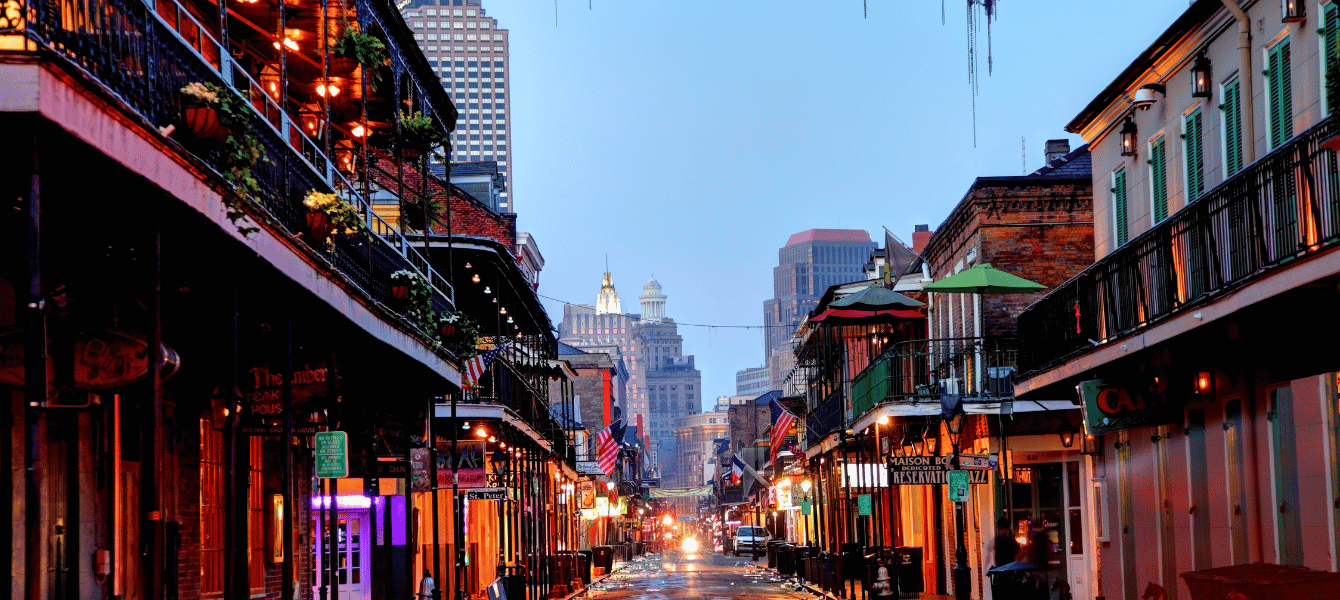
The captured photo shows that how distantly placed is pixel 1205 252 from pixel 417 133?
8835 millimetres

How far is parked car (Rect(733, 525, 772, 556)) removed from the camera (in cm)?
7450

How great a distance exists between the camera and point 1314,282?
1022 centimetres

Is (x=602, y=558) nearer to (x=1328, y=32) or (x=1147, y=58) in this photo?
(x=1147, y=58)

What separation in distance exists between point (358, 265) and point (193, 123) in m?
5.59

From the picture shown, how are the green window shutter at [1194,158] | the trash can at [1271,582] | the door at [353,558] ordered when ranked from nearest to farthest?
1. the trash can at [1271,582]
2. the green window shutter at [1194,158]
3. the door at [353,558]

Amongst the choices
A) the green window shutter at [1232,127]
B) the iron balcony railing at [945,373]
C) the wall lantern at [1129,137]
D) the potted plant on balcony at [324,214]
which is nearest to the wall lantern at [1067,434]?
the iron balcony railing at [945,373]

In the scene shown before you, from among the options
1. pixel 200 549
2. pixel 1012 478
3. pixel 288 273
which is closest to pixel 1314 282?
pixel 288 273

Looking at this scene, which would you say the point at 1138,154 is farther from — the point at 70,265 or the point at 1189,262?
the point at 70,265

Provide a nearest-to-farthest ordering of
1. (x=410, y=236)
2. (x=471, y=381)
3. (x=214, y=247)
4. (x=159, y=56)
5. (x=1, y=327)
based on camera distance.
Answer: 1. (x=159, y=56)
2. (x=214, y=247)
3. (x=1, y=327)
4. (x=471, y=381)
5. (x=410, y=236)

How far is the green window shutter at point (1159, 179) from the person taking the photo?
17562mm

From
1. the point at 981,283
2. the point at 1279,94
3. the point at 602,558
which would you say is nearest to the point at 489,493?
the point at 981,283

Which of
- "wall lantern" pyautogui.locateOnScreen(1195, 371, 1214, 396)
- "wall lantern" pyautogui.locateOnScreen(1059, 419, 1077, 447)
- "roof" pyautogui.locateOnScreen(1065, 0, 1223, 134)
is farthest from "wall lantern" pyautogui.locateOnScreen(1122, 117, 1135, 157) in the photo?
"wall lantern" pyautogui.locateOnScreen(1059, 419, 1077, 447)

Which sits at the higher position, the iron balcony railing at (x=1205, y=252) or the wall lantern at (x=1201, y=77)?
the wall lantern at (x=1201, y=77)

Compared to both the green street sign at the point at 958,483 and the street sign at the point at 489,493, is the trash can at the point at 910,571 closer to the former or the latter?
the street sign at the point at 489,493
